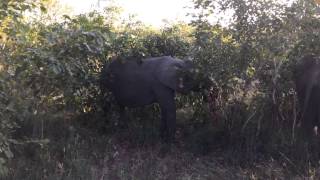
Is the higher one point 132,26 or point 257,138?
point 132,26

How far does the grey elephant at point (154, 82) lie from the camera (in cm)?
855

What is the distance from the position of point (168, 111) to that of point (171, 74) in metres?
0.58

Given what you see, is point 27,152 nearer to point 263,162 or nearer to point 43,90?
point 43,90

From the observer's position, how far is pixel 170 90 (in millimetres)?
8609

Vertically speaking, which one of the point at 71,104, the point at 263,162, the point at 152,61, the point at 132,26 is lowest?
the point at 263,162

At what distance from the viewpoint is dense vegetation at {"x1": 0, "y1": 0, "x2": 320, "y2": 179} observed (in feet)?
24.0

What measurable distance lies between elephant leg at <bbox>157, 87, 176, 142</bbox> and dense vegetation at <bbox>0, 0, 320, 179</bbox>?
7.2 inches

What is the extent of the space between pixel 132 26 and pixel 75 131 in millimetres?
2887

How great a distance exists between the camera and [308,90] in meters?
8.18

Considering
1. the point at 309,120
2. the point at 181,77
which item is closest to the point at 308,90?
the point at 309,120

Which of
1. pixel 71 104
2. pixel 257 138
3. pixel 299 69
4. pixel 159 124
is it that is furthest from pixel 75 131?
pixel 299 69

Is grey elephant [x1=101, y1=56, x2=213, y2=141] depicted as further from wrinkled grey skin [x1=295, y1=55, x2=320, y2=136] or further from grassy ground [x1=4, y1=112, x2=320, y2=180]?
wrinkled grey skin [x1=295, y1=55, x2=320, y2=136]

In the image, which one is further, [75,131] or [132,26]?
[132,26]

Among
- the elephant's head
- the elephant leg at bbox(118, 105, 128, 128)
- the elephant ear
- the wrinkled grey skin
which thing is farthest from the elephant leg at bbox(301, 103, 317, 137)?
the elephant leg at bbox(118, 105, 128, 128)
